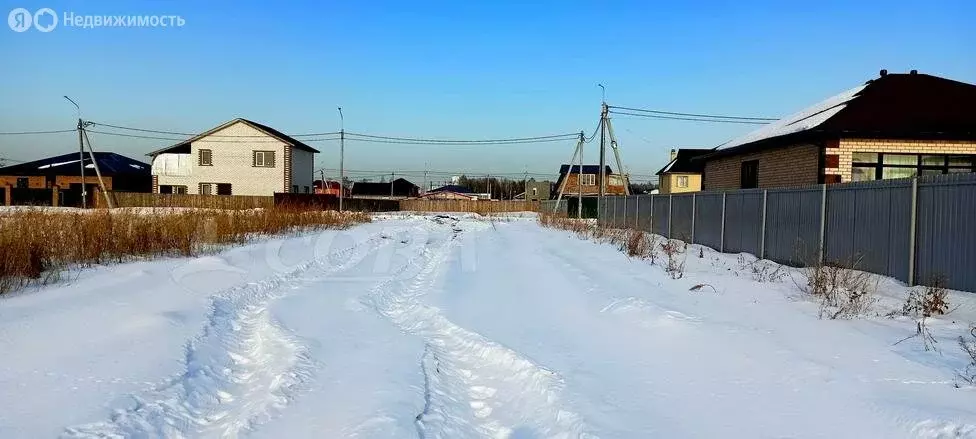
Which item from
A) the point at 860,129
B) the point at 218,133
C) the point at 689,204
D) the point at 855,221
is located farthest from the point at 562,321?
the point at 218,133

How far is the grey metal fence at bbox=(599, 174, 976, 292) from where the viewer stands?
295 inches

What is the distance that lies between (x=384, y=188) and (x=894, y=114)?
91.0 m

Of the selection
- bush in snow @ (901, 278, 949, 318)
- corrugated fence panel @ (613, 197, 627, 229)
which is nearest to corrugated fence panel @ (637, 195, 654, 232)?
corrugated fence panel @ (613, 197, 627, 229)

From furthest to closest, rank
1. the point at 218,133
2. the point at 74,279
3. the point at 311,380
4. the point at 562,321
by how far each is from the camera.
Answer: the point at 218,133 → the point at 74,279 → the point at 562,321 → the point at 311,380

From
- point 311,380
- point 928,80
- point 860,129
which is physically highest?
point 928,80

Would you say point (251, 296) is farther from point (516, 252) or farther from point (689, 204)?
point (689, 204)

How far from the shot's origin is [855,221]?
9688 millimetres

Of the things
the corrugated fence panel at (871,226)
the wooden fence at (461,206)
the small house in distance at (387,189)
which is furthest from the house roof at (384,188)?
the corrugated fence panel at (871,226)

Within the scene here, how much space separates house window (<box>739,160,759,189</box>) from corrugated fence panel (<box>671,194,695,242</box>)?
3.34 meters

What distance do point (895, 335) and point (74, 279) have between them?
9.78 m

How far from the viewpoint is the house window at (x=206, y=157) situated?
4966 cm

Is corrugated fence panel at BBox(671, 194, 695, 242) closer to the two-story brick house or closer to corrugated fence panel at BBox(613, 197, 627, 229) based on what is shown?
the two-story brick house

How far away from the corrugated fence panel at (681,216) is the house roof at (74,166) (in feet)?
176

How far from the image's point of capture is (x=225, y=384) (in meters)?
4.96
